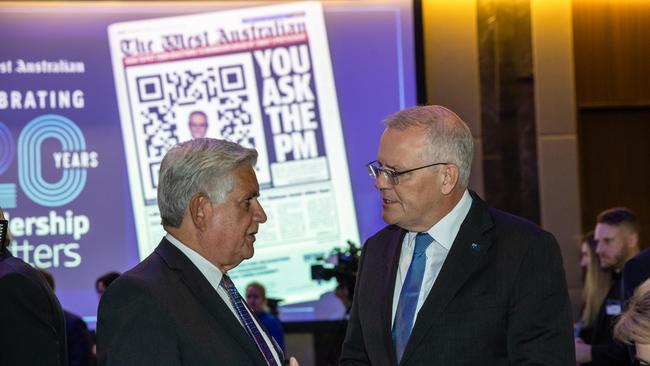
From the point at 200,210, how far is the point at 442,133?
723 millimetres

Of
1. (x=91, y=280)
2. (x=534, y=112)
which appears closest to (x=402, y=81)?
(x=534, y=112)

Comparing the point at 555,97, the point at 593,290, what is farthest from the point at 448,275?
the point at 555,97

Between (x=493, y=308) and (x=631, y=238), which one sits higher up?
(x=493, y=308)

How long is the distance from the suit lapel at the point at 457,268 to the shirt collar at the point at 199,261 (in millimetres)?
548

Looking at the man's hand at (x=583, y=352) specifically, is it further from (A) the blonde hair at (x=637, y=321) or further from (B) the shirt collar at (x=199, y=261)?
(B) the shirt collar at (x=199, y=261)

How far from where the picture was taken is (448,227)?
2.59 meters

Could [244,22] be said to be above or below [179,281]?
above

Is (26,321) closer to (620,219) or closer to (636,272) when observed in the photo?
Answer: (636,272)

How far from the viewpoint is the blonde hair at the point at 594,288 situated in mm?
4887

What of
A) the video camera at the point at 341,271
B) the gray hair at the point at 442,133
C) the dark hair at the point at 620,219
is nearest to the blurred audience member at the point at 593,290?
the dark hair at the point at 620,219

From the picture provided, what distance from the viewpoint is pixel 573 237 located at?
718 centimetres

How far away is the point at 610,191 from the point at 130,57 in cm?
372

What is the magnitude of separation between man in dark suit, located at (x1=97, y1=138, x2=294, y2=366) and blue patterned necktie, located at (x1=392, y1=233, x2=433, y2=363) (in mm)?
348

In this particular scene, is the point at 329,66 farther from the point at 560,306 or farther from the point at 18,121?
the point at 560,306
